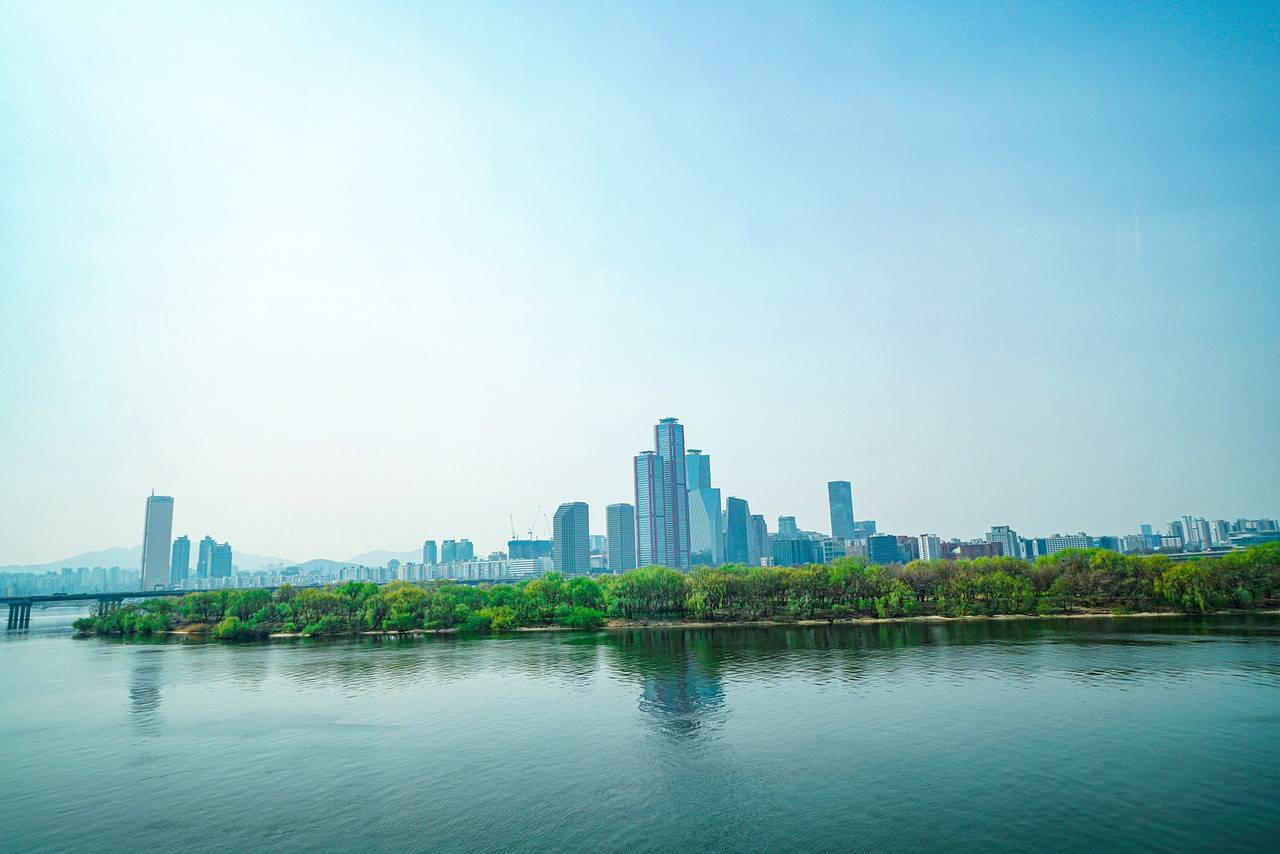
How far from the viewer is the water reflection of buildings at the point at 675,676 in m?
54.7

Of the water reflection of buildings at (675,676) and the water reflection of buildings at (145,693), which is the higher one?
the water reflection of buildings at (145,693)

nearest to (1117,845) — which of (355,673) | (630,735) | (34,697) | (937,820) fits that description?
(937,820)

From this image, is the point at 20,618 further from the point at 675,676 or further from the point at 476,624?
the point at 675,676

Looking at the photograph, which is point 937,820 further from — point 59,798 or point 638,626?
point 638,626

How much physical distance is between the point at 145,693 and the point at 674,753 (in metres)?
60.0

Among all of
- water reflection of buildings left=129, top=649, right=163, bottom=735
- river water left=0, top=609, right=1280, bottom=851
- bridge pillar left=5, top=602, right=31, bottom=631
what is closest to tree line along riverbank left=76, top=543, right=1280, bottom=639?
water reflection of buildings left=129, top=649, right=163, bottom=735

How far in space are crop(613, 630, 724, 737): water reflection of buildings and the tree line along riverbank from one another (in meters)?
17.2

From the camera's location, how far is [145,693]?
237 ft

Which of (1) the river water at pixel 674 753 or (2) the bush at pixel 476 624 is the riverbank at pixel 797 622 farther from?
(1) the river water at pixel 674 753

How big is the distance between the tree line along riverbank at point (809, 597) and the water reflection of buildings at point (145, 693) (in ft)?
91.0

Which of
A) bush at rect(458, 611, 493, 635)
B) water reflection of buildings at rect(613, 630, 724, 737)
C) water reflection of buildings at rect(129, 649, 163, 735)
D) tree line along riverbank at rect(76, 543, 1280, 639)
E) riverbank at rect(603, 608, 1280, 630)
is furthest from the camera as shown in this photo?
bush at rect(458, 611, 493, 635)

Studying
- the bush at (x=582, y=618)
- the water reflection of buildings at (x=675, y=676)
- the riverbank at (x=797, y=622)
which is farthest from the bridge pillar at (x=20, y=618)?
the water reflection of buildings at (x=675, y=676)

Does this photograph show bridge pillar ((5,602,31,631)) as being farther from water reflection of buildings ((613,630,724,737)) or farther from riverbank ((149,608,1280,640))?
water reflection of buildings ((613,630,724,737))

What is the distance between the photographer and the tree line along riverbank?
389 feet
